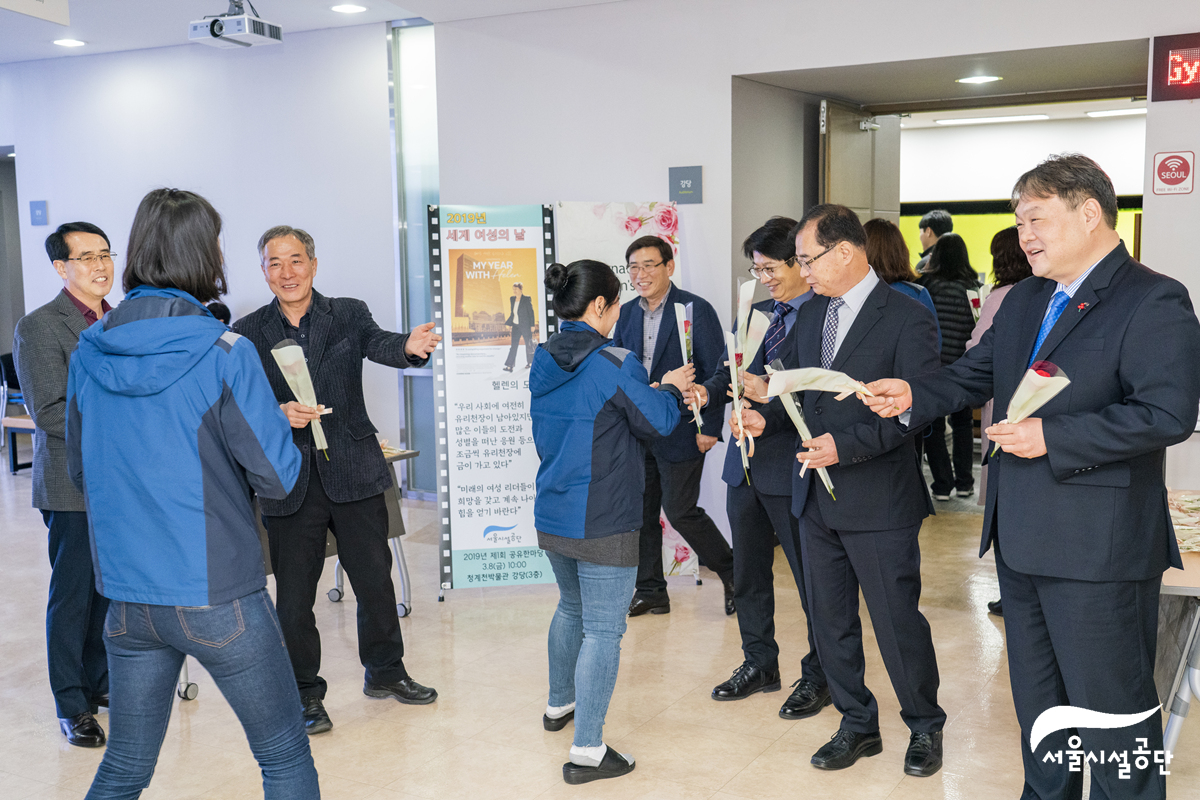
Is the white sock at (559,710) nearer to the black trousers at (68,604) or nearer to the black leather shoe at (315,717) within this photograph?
the black leather shoe at (315,717)

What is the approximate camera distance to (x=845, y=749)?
3303mm

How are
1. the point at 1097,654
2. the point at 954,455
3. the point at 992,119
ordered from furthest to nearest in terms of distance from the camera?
the point at 992,119
the point at 954,455
the point at 1097,654

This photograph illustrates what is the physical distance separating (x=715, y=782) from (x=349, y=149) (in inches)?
218

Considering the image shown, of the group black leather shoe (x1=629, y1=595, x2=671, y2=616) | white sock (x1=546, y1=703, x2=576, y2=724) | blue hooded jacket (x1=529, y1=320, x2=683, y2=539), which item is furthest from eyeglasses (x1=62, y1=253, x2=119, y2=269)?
black leather shoe (x1=629, y1=595, x2=671, y2=616)

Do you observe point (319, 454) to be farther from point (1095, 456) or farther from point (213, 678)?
point (1095, 456)

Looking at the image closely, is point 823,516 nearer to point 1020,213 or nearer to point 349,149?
point 1020,213

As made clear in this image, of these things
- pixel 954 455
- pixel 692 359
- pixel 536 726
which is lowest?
pixel 536 726

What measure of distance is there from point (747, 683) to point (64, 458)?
8.46ft

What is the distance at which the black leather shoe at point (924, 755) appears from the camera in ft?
10.6

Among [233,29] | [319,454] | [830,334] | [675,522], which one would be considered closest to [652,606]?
[675,522]

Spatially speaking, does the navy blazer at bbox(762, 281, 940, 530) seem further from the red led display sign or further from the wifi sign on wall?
the red led display sign

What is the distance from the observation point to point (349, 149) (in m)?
7.35

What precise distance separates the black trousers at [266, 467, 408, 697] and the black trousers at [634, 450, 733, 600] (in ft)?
4.00

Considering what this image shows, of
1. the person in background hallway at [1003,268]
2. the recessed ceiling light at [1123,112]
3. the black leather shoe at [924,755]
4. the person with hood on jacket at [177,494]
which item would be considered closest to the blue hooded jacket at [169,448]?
the person with hood on jacket at [177,494]
